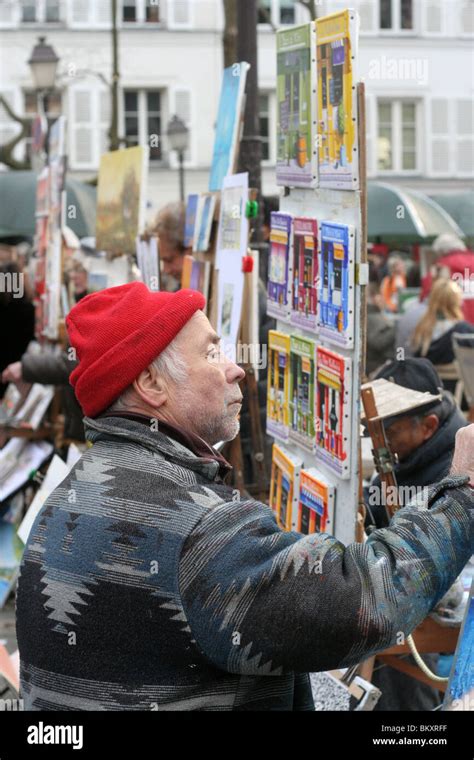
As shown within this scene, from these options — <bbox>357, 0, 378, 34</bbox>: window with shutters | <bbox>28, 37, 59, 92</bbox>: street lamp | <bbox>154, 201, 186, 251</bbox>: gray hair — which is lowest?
<bbox>154, 201, 186, 251</bbox>: gray hair

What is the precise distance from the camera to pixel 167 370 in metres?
2.34

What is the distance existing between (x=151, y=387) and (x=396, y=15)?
3191 centimetres

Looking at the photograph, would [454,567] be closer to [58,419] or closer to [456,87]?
[58,419]

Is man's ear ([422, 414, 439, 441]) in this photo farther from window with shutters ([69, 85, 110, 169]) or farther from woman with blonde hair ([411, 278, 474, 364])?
window with shutters ([69, 85, 110, 169])

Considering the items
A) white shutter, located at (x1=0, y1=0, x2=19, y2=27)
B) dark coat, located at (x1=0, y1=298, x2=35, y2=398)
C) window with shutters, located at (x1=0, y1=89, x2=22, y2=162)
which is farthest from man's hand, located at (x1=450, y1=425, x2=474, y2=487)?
white shutter, located at (x1=0, y1=0, x2=19, y2=27)

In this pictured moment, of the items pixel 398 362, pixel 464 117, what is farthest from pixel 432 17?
pixel 398 362

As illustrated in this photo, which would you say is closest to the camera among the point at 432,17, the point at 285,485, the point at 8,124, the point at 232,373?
the point at 232,373

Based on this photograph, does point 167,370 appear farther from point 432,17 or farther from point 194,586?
point 432,17

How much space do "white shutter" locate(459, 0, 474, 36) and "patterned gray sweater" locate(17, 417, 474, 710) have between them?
107 feet

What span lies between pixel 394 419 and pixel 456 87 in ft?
99.9

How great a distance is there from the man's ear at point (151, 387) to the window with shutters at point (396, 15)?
31.7 metres

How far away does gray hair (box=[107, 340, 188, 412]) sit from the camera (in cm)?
233

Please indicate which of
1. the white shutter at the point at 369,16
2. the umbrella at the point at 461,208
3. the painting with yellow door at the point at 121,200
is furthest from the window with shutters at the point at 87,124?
the painting with yellow door at the point at 121,200
